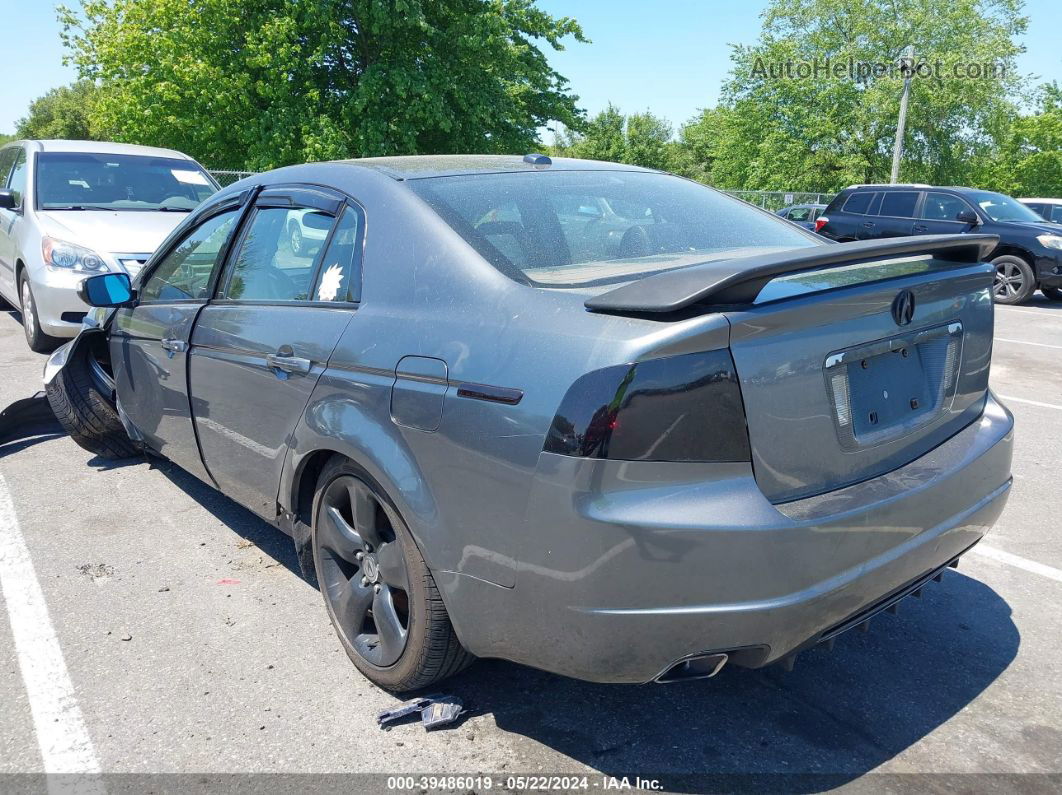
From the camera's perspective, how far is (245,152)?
25.2 metres

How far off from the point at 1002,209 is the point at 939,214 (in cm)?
99

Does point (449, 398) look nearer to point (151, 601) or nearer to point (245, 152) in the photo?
point (151, 601)

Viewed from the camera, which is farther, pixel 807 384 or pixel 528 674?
pixel 528 674

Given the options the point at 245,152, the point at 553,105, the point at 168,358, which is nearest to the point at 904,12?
the point at 553,105

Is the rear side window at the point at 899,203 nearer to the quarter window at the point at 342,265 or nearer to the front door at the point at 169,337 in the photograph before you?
the front door at the point at 169,337

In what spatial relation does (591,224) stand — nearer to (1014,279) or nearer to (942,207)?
(1014,279)

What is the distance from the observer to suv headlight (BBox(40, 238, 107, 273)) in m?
7.03

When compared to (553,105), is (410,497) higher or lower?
lower

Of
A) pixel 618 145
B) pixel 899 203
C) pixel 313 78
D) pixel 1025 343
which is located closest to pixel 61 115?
pixel 618 145

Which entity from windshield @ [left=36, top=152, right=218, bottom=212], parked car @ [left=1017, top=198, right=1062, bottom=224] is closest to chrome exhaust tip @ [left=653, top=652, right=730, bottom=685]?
windshield @ [left=36, top=152, right=218, bottom=212]

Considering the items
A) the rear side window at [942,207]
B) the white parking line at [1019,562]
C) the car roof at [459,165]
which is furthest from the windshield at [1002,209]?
the car roof at [459,165]

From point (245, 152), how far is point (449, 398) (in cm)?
2550

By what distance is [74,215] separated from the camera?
7.52 m

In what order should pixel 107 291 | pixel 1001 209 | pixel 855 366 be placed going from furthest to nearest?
pixel 1001 209 < pixel 107 291 < pixel 855 366
